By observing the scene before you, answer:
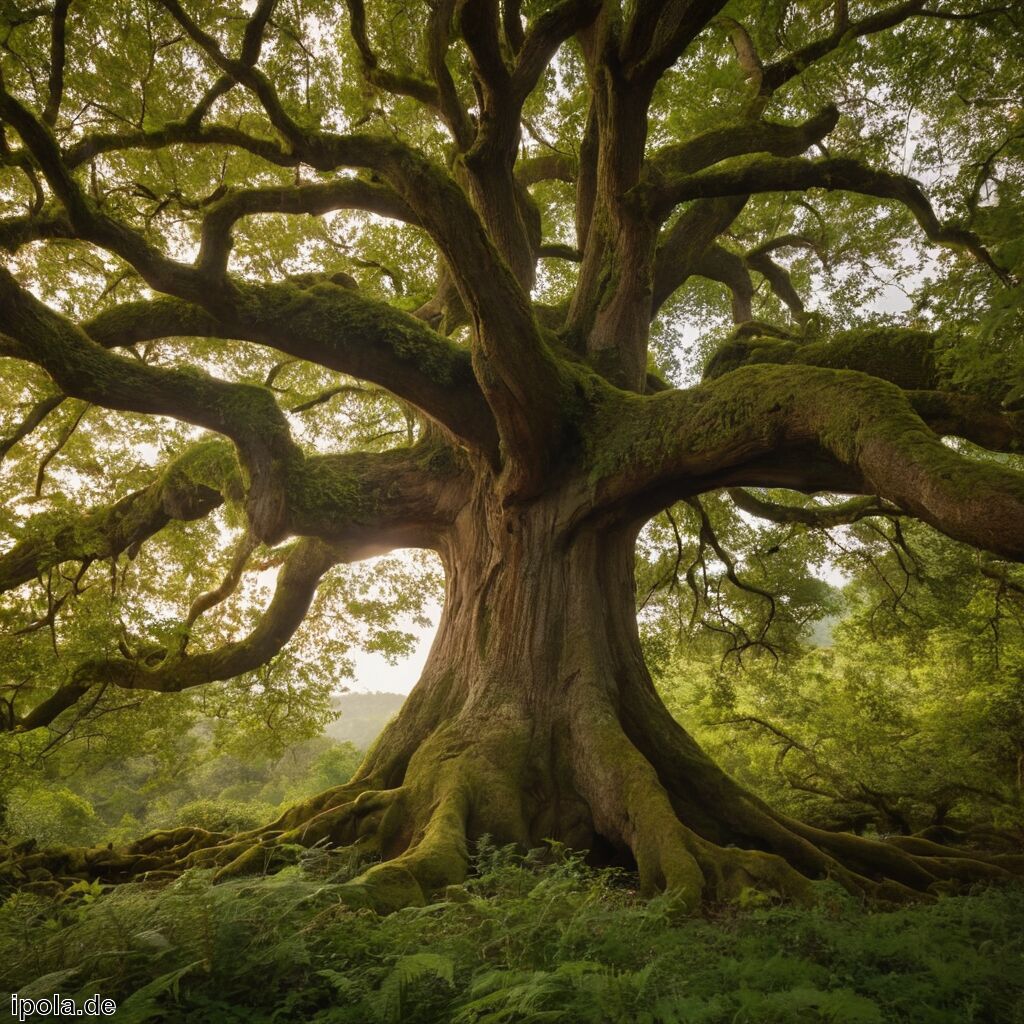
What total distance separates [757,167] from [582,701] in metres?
6.01

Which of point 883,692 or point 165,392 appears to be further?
point 883,692

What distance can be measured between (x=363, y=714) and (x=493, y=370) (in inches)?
5778

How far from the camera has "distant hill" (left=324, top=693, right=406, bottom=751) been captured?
11318 cm

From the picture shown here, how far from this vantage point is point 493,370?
541 cm

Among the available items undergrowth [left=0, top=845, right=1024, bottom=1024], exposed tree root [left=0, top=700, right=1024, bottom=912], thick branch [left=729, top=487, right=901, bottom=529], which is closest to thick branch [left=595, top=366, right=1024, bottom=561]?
undergrowth [left=0, top=845, right=1024, bottom=1024]

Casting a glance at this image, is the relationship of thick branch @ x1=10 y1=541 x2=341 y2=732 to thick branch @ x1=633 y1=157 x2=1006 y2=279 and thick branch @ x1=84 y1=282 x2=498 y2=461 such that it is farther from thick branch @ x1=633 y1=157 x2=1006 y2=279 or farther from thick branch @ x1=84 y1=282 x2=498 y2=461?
thick branch @ x1=633 y1=157 x2=1006 y2=279

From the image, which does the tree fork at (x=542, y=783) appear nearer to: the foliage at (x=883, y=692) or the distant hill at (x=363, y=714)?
the foliage at (x=883, y=692)

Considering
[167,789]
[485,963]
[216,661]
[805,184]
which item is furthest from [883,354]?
[167,789]

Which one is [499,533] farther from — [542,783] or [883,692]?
[883,692]

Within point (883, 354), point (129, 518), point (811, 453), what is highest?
A: point (883, 354)

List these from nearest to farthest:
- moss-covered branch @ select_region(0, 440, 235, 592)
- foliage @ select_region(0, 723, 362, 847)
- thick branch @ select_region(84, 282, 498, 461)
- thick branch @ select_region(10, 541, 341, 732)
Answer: thick branch @ select_region(84, 282, 498, 461) < moss-covered branch @ select_region(0, 440, 235, 592) < thick branch @ select_region(10, 541, 341, 732) < foliage @ select_region(0, 723, 362, 847)

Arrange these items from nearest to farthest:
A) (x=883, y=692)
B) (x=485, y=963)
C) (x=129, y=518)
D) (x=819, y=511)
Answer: (x=485, y=963)
(x=129, y=518)
(x=819, y=511)
(x=883, y=692)

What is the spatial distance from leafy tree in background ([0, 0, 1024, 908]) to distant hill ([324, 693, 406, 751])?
345ft

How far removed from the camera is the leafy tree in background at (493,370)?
4742mm
